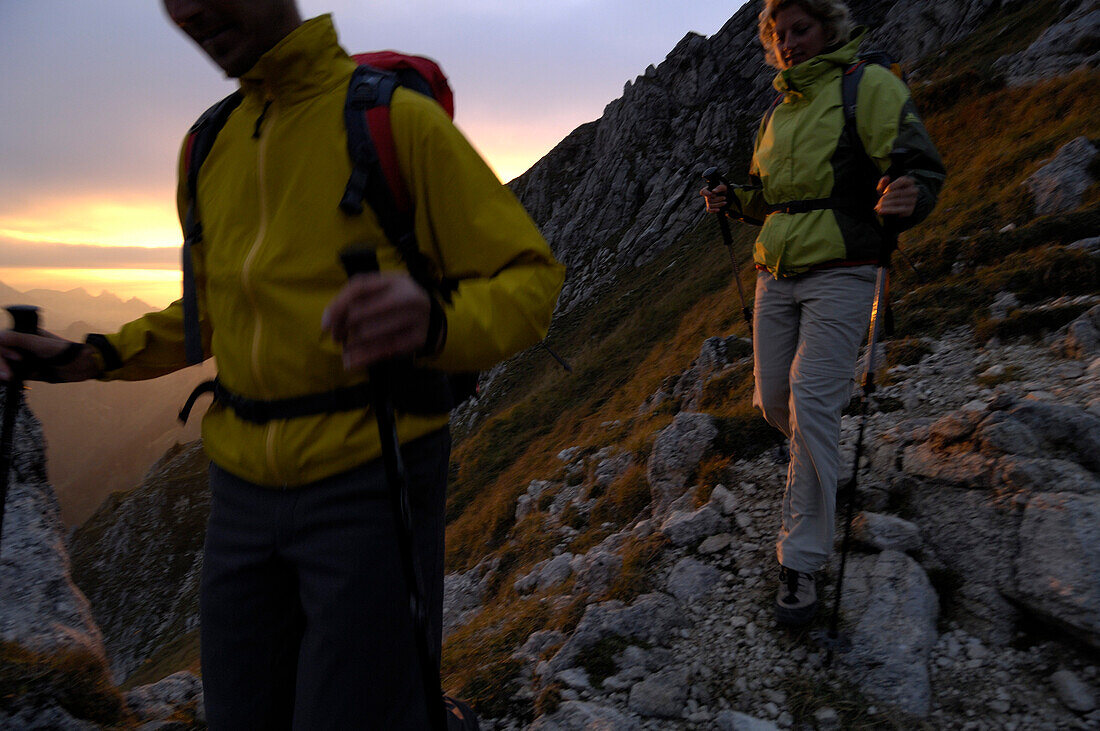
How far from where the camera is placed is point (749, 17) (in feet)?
175

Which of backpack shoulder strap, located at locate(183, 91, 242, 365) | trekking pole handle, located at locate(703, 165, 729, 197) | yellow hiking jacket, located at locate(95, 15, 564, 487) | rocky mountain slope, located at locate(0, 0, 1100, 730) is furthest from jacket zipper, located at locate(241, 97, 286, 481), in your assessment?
trekking pole handle, located at locate(703, 165, 729, 197)

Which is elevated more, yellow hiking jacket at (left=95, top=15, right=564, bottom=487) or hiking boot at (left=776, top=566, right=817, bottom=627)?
yellow hiking jacket at (left=95, top=15, right=564, bottom=487)

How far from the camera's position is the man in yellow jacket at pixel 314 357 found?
1516mm

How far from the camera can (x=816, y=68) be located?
3.40 meters

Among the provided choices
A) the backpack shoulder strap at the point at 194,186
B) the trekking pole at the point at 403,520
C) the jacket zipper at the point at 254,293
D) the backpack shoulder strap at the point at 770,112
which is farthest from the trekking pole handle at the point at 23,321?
the backpack shoulder strap at the point at 770,112

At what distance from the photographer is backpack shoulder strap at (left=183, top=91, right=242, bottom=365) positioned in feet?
6.49

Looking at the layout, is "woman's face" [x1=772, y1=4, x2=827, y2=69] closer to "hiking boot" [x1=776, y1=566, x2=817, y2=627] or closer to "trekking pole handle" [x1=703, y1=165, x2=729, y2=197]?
"trekking pole handle" [x1=703, y1=165, x2=729, y2=197]

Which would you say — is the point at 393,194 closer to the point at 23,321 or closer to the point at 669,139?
the point at 23,321

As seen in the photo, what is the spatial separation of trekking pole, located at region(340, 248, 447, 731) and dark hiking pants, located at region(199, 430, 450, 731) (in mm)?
81

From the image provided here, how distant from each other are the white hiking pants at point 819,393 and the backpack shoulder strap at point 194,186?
3.23 m

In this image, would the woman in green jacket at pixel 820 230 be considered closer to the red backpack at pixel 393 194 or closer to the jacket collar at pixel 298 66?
the red backpack at pixel 393 194

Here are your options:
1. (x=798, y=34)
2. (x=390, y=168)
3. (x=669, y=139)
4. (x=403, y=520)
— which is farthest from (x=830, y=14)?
(x=669, y=139)

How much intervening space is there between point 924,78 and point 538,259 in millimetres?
36957

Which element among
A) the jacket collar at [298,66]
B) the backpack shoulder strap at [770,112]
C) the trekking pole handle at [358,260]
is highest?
the jacket collar at [298,66]
